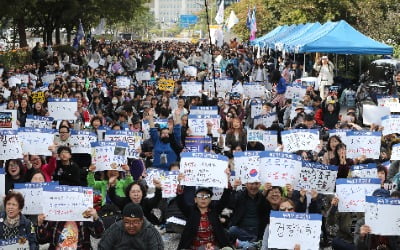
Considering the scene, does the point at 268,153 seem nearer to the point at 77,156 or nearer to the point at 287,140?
the point at 287,140

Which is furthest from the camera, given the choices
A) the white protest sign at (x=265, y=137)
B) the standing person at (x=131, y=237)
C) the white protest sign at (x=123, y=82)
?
the white protest sign at (x=123, y=82)

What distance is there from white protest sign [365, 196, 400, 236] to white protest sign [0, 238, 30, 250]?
3.28 meters

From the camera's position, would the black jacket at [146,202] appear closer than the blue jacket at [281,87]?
Yes

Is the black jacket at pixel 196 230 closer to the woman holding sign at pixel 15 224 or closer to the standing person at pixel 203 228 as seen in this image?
the standing person at pixel 203 228

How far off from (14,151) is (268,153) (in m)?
3.55

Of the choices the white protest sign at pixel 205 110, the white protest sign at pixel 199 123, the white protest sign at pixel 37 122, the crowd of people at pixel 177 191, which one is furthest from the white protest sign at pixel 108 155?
the white protest sign at pixel 205 110

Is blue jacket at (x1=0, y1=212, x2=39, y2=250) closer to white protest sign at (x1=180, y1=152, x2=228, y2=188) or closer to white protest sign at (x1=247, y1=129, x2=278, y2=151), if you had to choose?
white protest sign at (x1=180, y1=152, x2=228, y2=188)

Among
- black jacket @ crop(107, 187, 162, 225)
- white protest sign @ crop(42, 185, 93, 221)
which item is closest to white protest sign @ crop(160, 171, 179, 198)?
black jacket @ crop(107, 187, 162, 225)

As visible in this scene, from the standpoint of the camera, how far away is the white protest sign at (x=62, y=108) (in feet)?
53.6

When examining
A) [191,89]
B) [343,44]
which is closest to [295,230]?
→ [191,89]

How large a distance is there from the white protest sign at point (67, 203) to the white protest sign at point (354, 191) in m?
2.79

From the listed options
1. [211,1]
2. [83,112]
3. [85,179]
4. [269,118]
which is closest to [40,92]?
[83,112]

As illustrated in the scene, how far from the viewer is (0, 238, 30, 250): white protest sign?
316 inches

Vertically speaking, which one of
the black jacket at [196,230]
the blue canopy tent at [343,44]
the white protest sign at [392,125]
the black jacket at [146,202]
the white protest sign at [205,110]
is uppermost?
the blue canopy tent at [343,44]
